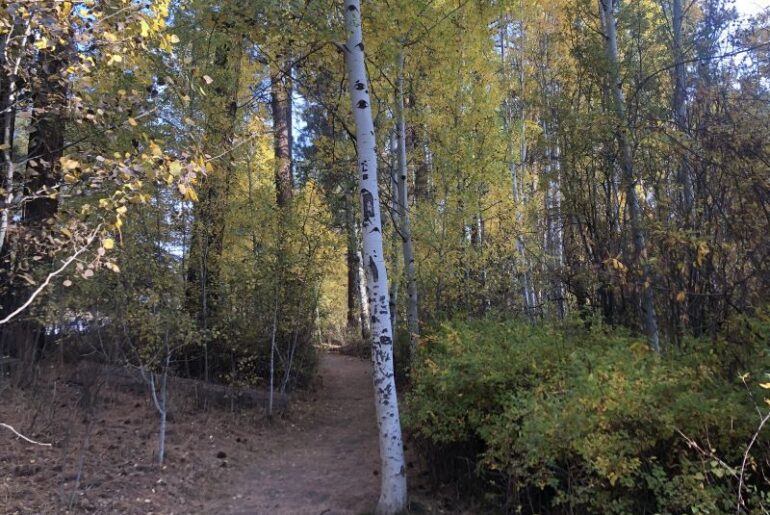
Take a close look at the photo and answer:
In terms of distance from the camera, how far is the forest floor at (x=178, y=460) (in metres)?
5.16

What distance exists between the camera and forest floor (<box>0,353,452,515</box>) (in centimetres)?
516

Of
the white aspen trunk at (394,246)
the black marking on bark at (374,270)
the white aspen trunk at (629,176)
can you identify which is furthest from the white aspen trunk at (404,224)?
the black marking on bark at (374,270)

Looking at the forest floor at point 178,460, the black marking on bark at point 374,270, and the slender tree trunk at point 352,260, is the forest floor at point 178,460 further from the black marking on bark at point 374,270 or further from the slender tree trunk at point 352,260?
the slender tree trunk at point 352,260

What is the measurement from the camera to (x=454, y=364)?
5.14 meters

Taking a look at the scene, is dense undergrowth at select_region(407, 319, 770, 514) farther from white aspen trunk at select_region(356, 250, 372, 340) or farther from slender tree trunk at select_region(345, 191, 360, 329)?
white aspen trunk at select_region(356, 250, 372, 340)

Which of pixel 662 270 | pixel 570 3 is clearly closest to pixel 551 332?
pixel 662 270

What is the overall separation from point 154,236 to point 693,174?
6699mm

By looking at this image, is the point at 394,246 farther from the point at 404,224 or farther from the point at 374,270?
the point at 374,270

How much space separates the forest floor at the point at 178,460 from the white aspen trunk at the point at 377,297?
409 mm

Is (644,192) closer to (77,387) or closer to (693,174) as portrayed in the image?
(693,174)

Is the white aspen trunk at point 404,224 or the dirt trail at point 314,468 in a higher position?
the white aspen trunk at point 404,224

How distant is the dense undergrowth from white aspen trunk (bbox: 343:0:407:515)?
0.47 m

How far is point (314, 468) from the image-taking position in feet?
21.6

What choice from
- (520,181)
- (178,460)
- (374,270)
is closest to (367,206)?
(374,270)
